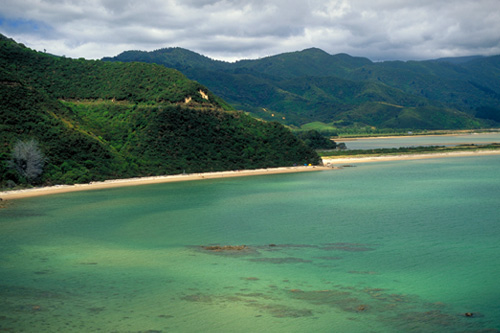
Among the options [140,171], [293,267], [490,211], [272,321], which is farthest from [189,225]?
[140,171]

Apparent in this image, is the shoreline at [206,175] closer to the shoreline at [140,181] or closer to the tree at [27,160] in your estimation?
the shoreline at [140,181]

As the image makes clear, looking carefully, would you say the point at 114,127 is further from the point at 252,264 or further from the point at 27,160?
the point at 252,264

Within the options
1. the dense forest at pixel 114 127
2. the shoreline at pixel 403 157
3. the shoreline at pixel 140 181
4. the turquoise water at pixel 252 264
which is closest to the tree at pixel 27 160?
the dense forest at pixel 114 127

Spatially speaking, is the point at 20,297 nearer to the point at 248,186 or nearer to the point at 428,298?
the point at 428,298

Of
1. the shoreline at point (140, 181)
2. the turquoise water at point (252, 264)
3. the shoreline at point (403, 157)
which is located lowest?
the turquoise water at point (252, 264)

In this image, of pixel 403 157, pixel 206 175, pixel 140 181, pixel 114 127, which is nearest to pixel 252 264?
pixel 140 181

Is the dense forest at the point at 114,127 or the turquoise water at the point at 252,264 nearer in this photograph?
the turquoise water at the point at 252,264
